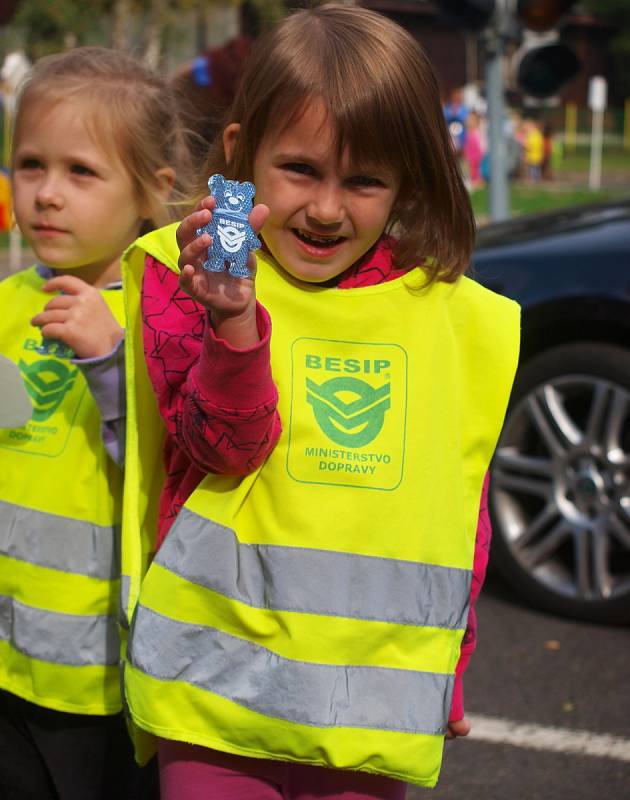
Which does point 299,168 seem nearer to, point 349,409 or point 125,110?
point 349,409

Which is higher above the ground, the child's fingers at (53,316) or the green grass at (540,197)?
the child's fingers at (53,316)

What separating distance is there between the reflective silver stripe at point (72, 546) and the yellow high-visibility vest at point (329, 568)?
1.17 ft

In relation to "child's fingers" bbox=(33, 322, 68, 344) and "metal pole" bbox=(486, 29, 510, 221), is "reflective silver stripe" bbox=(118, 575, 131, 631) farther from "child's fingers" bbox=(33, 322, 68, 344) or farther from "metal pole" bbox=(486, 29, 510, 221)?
"metal pole" bbox=(486, 29, 510, 221)

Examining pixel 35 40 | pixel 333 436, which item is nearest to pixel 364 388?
pixel 333 436

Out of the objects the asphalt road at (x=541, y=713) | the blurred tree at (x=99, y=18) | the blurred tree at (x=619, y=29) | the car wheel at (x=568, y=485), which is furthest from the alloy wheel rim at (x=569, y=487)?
the blurred tree at (x=619, y=29)

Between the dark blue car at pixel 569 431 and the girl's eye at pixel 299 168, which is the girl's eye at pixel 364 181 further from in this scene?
the dark blue car at pixel 569 431

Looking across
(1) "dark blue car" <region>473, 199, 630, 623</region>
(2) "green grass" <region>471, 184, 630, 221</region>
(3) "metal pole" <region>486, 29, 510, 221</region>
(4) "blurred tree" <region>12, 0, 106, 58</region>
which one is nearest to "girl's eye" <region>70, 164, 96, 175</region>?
(1) "dark blue car" <region>473, 199, 630, 623</region>

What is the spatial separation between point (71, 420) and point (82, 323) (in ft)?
0.74

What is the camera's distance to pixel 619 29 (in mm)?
69938

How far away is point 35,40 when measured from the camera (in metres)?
42.8

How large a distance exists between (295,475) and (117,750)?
0.84 m

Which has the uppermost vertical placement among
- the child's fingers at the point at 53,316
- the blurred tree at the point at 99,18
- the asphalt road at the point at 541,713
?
the child's fingers at the point at 53,316

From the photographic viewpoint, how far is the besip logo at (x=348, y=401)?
211cm

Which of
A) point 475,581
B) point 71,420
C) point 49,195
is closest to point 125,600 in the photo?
point 71,420
